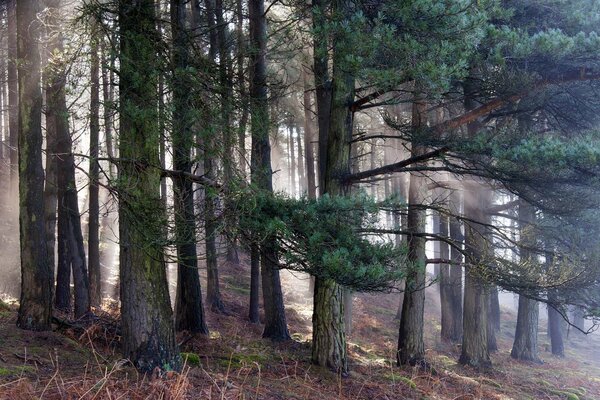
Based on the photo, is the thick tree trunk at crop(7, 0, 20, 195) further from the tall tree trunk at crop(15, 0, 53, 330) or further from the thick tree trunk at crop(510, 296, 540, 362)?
the thick tree trunk at crop(510, 296, 540, 362)

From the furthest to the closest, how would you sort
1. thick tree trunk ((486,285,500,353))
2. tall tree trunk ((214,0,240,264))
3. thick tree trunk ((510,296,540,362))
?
thick tree trunk ((486,285,500,353)), thick tree trunk ((510,296,540,362)), tall tree trunk ((214,0,240,264))

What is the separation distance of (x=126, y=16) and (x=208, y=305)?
A: 952 centimetres

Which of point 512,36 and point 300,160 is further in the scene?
point 300,160

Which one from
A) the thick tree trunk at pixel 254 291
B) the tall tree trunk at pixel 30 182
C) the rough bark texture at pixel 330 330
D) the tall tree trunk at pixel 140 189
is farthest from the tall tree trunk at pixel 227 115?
the thick tree trunk at pixel 254 291

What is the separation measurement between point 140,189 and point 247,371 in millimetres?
2910

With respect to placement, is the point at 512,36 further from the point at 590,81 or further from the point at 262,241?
the point at 262,241

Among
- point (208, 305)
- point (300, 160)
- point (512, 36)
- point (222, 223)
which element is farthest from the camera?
point (300, 160)

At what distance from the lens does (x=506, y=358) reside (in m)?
16.9

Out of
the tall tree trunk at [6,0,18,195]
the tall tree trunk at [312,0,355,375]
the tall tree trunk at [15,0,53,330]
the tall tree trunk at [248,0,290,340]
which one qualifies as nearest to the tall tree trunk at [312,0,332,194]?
the tall tree trunk at [312,0,355,375]

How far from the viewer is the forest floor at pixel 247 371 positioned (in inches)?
217

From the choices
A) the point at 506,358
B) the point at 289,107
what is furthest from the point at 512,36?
the point at 506,358

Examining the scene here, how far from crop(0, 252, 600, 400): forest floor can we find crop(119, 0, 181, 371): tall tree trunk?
0.40 meters

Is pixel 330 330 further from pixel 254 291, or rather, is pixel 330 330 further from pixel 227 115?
pixel 254 291

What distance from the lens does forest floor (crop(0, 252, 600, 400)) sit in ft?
18.1
